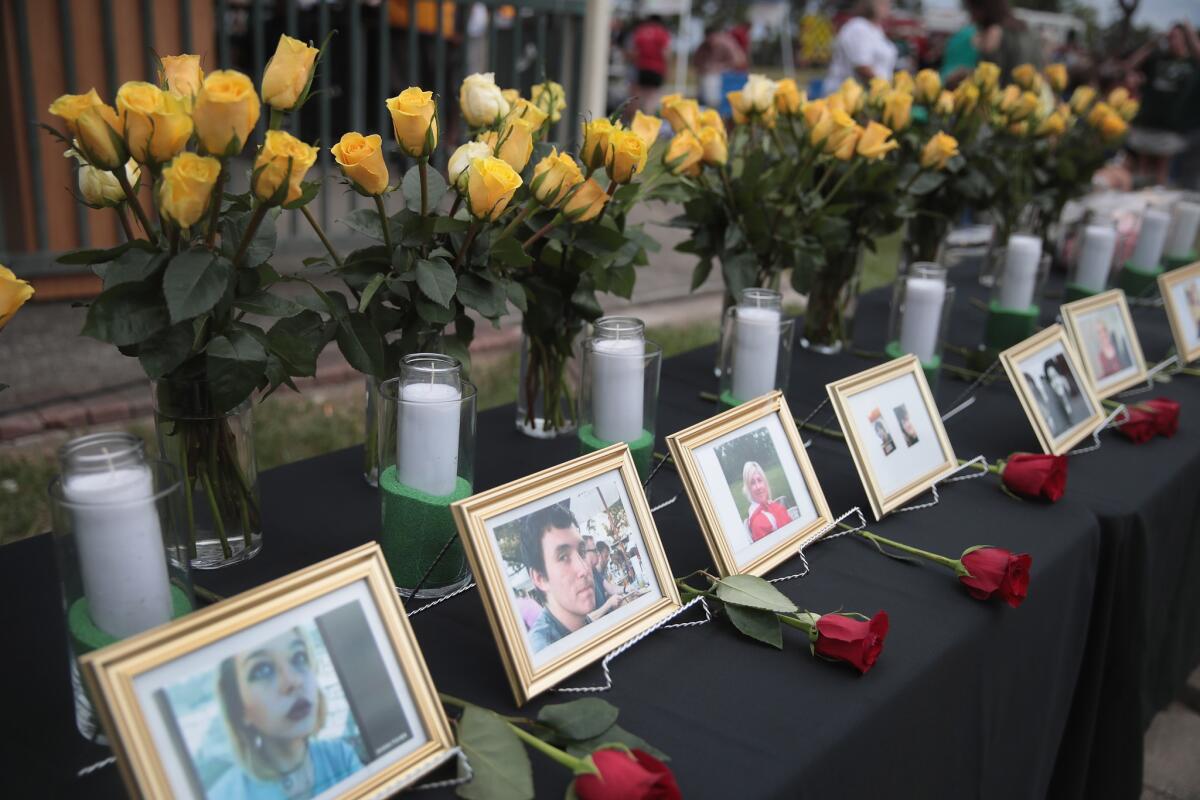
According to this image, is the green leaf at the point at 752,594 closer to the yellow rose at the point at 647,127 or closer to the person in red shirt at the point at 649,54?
the yellow rose at the point at 647,127

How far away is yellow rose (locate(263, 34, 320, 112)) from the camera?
0.73m

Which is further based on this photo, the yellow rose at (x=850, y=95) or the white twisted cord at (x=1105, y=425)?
the yellow rose at (x=850, y=95)

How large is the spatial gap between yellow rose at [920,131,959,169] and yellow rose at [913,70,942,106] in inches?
10.2

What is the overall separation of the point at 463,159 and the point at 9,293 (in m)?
0.36

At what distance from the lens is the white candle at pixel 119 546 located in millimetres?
598

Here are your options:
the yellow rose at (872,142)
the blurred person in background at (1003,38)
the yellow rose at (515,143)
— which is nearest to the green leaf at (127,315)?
the yellow rose at (515,143)

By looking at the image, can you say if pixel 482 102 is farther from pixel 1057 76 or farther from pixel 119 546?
pixel 1057 76

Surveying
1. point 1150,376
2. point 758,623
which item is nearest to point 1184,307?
point 1150,376

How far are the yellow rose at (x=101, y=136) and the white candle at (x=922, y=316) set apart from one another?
102 centimetres

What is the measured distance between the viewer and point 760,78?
1.42 meters

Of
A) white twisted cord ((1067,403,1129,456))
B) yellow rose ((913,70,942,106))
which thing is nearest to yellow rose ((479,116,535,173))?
white twisted cord ((1067,403,1129,456))

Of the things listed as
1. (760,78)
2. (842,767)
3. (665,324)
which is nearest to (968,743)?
(842,767)

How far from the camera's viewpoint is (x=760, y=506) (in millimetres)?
904

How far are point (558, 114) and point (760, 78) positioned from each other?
0.40 metres
